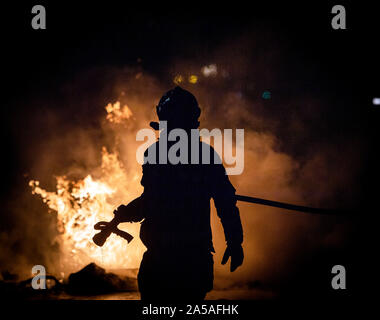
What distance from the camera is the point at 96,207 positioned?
11.2 metres

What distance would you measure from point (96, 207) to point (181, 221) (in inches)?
362

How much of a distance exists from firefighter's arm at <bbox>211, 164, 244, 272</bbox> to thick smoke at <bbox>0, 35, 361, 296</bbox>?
25.2ft

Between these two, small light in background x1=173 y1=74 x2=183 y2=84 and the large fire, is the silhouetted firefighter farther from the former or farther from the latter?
small light in background x1=173 y1=74 x2=183 y2=84

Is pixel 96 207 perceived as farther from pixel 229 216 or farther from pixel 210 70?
pixel 229 216

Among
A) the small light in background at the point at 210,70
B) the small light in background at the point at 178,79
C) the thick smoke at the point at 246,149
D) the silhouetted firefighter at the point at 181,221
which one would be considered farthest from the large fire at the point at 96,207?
the silhouetted firefighter at the point at 181,221

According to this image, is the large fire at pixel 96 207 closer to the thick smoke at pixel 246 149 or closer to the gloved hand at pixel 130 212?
the thick smoke at pixel 246 149

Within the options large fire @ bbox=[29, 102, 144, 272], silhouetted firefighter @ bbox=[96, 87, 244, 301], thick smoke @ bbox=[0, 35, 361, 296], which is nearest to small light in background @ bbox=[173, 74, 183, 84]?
thick smoke @ bbox=[0, 35, 361, 296]

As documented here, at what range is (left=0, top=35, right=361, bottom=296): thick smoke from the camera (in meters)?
10.7

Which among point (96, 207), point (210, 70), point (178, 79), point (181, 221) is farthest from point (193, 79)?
point (181, 221)

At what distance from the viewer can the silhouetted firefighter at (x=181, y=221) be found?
263 centimetres

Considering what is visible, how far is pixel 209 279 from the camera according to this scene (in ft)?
8.83
